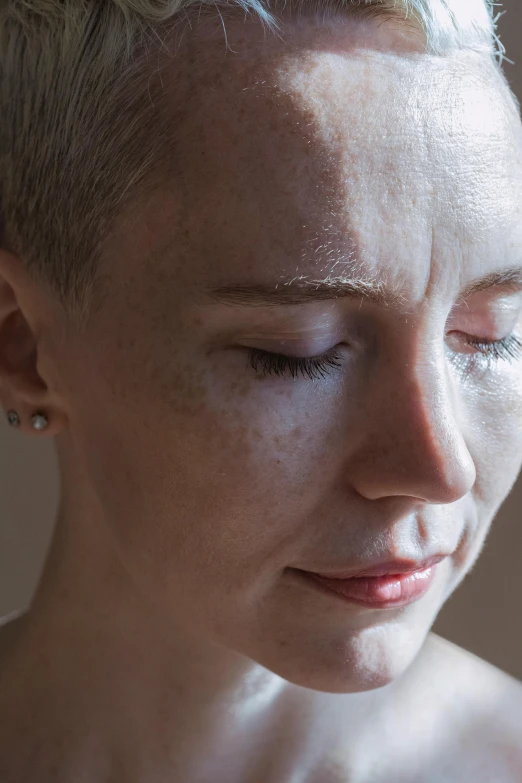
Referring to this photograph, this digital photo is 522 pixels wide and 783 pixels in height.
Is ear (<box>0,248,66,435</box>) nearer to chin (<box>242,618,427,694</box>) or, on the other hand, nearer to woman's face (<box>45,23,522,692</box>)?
woman's face (<box>45,23,522,692</box>)

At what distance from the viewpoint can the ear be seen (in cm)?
100

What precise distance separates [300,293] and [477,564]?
99 cm

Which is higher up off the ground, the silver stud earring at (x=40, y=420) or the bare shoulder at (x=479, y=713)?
the silver stud earring at (x=40, y=420)

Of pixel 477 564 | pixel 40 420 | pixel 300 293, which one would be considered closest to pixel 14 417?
pixel 40 420

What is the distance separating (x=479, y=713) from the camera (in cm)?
122

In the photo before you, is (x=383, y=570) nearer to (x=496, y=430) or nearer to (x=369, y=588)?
(x=369, y=588)

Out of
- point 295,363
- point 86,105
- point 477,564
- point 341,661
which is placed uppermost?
point 86,105

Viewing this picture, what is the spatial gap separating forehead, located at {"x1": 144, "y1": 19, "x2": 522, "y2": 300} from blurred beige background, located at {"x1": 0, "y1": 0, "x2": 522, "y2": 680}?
0.74 m

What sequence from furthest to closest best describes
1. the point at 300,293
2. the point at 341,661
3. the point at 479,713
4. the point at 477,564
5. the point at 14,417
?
the point at 477,564 < the point at 479,713 < the point at 14,417 < the point at 341,661 < the point at 300,293

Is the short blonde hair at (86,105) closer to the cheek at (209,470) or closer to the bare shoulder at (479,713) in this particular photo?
the cheek at (209,470)

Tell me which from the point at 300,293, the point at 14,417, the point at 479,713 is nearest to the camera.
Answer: the point at 300,293

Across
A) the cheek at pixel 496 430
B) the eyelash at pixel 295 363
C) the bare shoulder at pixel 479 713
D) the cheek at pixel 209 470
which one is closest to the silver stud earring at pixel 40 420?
the cheek at pixel 209 470

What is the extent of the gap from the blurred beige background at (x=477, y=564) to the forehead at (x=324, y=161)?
0.74m

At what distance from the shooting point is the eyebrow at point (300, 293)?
2.72 ft
